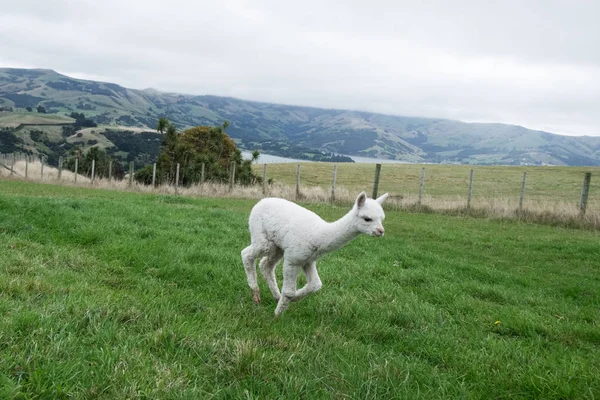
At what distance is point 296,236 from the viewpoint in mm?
5695

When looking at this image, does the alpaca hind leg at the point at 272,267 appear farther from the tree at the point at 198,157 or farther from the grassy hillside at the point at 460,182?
the grassy hillside at the point at 460,182

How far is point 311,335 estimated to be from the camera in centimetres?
498

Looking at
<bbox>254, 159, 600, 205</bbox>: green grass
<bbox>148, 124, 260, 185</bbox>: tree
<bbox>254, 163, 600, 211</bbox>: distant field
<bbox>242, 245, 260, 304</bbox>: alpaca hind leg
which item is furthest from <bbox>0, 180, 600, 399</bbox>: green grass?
<bbox>254, 159, 600, 205</bbox>: green grass

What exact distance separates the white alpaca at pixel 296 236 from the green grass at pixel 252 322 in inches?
17.8

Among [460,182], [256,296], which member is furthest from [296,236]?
[460,182]

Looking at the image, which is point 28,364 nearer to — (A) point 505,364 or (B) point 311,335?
(B) point 311,335

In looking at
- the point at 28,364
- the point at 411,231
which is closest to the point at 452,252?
the point at 411,231

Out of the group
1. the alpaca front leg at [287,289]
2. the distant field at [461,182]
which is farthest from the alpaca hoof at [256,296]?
the distant field at [461,182]

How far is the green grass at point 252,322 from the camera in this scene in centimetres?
335

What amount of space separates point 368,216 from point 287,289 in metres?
1.49

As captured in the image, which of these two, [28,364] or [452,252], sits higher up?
[28,364]

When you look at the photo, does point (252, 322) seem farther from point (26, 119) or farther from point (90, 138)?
point (26, 119)

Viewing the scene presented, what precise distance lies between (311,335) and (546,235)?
14.7 meters

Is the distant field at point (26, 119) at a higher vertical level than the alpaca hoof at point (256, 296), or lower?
higher
